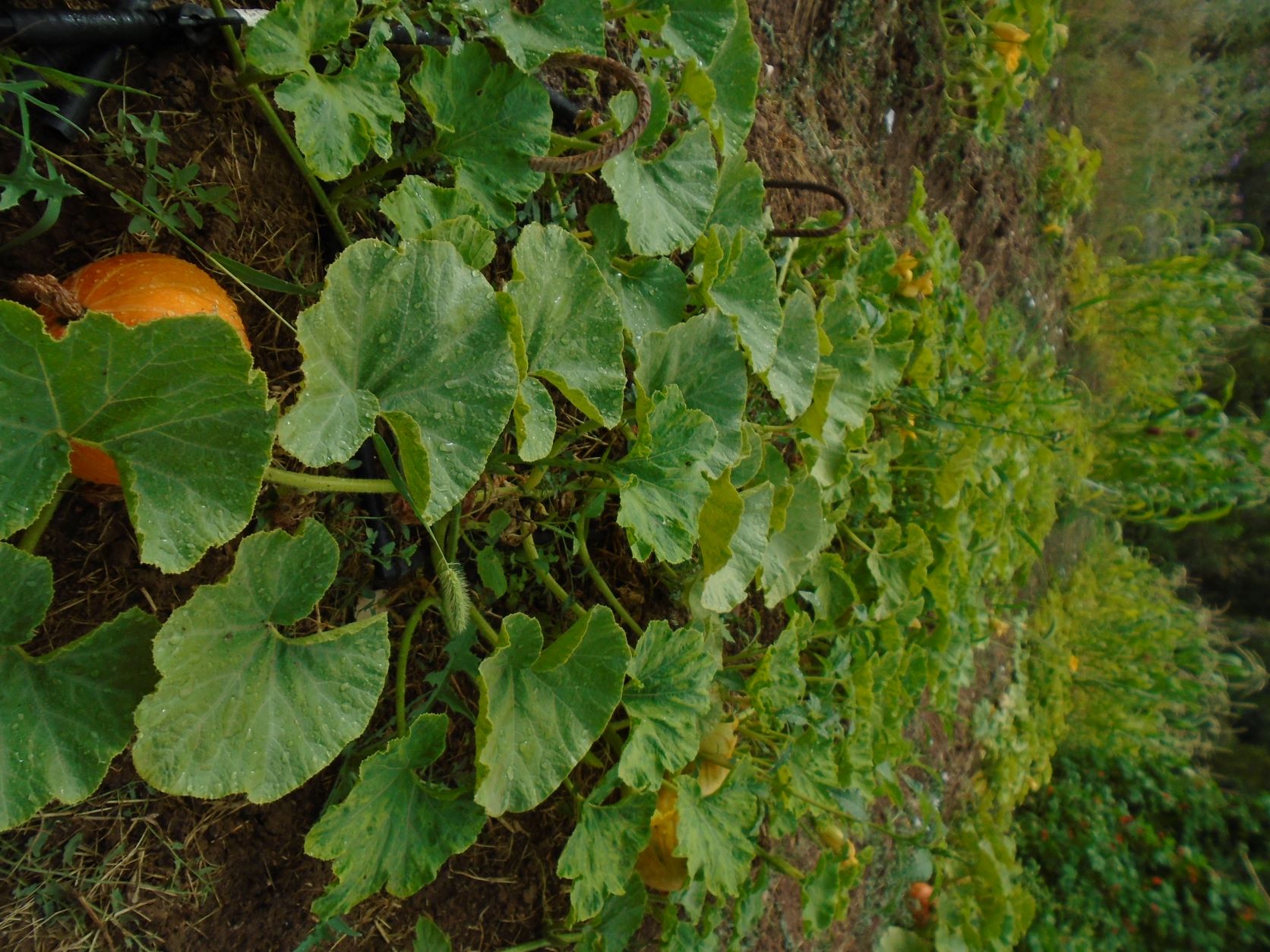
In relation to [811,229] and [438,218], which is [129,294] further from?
[811,229]

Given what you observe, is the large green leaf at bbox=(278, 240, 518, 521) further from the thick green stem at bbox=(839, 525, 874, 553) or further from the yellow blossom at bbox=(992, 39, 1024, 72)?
the yellow blossom at bbox=(992, 39, 1024, 72)

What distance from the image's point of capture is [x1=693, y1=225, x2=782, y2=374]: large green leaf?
1353mm

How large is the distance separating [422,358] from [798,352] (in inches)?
34.0

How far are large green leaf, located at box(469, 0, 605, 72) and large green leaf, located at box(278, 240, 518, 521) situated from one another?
381 millimetres

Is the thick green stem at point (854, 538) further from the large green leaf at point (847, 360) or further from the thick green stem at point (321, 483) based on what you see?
the thick green stem at point (321, 483)

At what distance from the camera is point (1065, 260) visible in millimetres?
4043

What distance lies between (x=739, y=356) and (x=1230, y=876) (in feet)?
13.1

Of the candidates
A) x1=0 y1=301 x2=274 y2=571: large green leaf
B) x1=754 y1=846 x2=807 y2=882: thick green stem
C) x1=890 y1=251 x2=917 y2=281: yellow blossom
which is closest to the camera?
x1=0 y1=301 x2=274 y2=571: large green leaf

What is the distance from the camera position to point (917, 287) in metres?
2.33

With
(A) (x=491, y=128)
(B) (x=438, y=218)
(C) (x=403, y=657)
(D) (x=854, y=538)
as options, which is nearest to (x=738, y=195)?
(A) (x=491, y=128)

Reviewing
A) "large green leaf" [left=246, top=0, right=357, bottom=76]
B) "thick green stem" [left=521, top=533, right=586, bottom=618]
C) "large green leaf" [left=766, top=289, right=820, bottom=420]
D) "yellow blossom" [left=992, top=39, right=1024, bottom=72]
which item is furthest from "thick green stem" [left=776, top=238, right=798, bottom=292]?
"yellow blossom" [left=992, top=39, right=1024, bottom=72]

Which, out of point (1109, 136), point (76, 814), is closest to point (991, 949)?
point (76, 814)

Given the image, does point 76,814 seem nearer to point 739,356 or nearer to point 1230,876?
point 739,356

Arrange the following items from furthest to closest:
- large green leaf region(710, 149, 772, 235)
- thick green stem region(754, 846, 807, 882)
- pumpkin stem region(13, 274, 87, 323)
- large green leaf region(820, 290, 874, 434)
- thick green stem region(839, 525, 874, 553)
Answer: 1. thick green stem region(839, 525, 874, 553)
2. large green leaf region(820, 290, 874, 434)
3. thick green stem region(754, 846, 807, 882)
4. large green leaf region(710, 149, 772, 235)
5. pumpkin stem region(13, 274, 87, 323)
